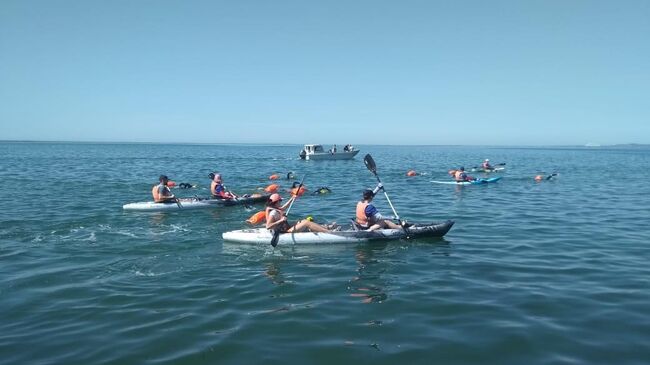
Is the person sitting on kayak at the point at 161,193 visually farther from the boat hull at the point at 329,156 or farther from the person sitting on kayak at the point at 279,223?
the boat hull at the point at 329,156

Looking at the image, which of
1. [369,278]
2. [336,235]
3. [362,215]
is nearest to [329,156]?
[362,215]

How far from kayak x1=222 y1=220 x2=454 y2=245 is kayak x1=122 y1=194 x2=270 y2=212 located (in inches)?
307

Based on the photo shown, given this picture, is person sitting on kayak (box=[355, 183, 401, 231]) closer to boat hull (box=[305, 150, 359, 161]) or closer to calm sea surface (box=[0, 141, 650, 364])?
calm sea surface (box=[0, 141, 650, 364])

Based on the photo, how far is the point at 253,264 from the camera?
1317 cm

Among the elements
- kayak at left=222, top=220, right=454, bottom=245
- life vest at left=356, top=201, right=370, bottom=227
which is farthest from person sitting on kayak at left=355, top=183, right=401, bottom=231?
kayak at left=222, top=220, right=454, bottom=245

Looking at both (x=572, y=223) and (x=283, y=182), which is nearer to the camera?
(x=572, y=223)

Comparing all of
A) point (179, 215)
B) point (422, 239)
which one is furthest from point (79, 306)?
point (179, 215)

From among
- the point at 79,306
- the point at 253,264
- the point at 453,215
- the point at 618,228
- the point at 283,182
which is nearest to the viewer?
the point at 79,306

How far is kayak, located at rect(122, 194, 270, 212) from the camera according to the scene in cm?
2214

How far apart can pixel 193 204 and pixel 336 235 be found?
1052 centimetres

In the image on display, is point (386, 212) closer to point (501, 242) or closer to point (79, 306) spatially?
point (501, 242)

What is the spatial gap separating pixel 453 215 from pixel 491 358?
47.2 feet

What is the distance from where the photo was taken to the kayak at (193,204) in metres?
22.1

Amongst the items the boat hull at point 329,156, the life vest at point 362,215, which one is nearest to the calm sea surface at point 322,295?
the life vest at point 362,215
